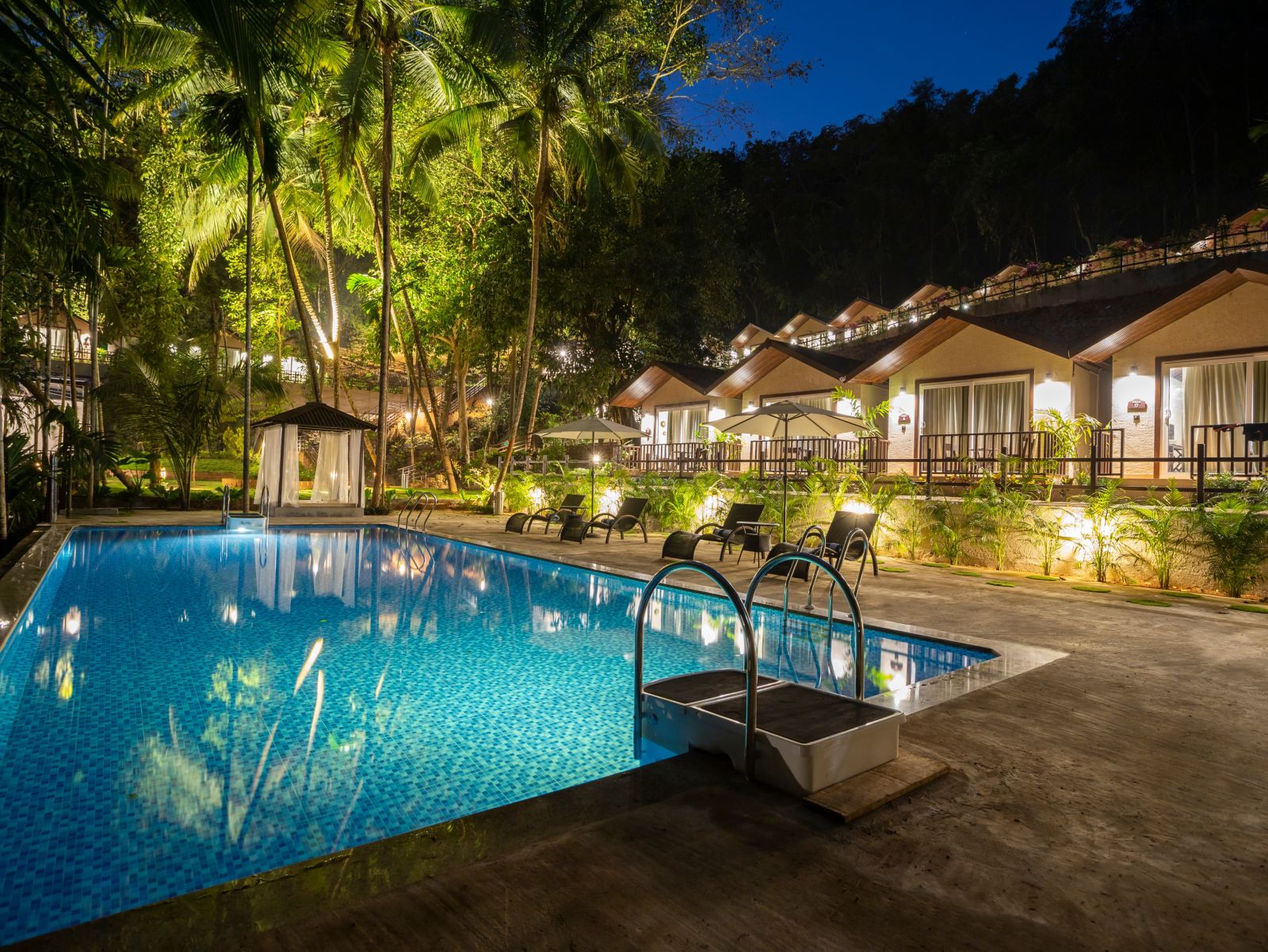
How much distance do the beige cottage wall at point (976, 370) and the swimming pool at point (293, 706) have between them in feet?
35.5

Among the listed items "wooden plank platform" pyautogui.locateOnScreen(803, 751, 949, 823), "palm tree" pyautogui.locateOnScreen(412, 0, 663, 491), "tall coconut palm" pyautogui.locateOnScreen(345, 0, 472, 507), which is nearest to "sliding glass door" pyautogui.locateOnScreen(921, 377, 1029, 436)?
"palm tree" pyautogui.locateOnScreen(412, 0, 663, 491)

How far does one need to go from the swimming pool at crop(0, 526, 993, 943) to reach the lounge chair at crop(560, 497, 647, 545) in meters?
3.90

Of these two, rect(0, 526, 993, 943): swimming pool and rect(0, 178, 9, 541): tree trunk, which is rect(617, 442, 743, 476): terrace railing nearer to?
rect(0, 526, 993, 943): swimming pool

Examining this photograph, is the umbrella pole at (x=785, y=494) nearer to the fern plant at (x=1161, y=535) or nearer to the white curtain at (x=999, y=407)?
the fern plant at (x=1161, y=535)

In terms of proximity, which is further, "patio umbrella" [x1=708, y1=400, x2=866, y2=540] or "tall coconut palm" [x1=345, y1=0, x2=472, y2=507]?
"tall coconut palm" [x1=345, y1=0, x2=472, y2=507]

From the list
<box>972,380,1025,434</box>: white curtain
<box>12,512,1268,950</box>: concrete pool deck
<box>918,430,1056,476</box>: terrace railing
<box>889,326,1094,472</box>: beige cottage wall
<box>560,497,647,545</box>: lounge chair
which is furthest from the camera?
<box>972,380,1025,434</box>: white curtain

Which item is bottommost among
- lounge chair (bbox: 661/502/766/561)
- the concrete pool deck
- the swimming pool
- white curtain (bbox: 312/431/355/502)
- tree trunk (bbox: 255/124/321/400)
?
the swimming pool

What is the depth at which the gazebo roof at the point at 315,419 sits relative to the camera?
1869 centimetres

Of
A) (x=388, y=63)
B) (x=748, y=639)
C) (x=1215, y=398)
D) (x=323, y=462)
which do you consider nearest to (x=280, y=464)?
(x=323, y=462)

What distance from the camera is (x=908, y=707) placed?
395cm

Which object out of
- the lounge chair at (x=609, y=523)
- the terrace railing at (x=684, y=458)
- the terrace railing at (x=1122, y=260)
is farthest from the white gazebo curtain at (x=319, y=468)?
the terrace railing at (x=1122, y=260)

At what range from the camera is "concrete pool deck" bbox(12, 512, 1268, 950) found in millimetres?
1953

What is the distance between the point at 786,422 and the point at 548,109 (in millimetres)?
10211

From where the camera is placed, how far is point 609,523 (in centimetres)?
1364
